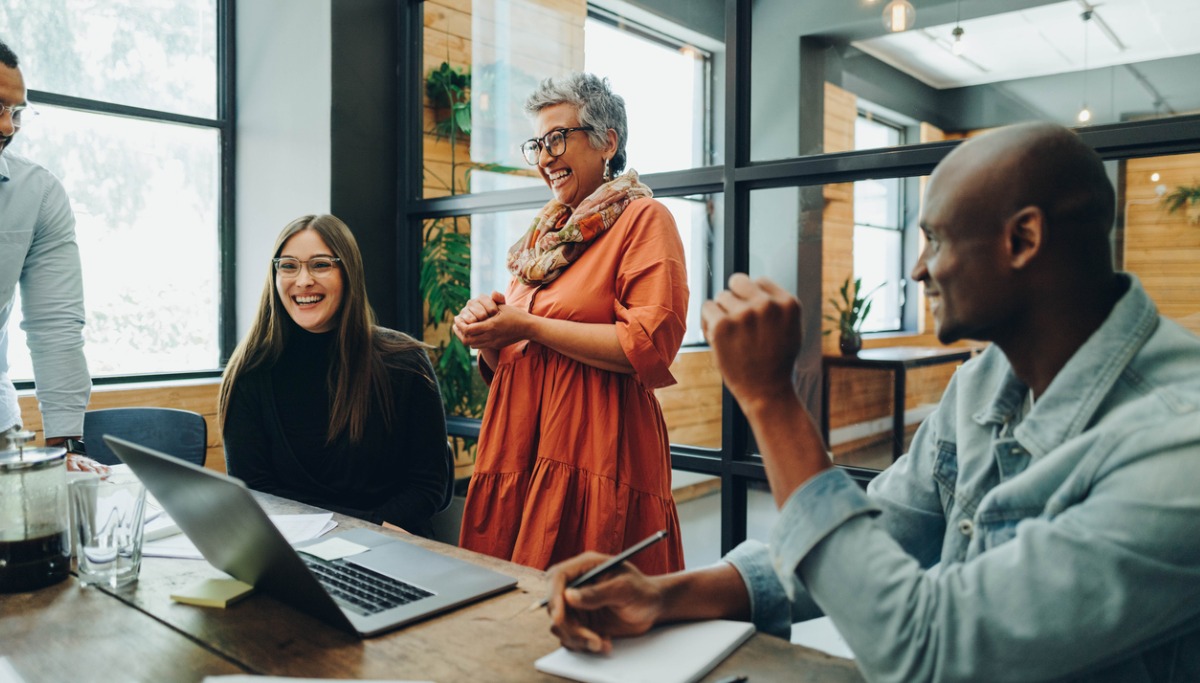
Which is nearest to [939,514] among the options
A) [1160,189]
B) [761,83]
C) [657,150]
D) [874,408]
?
[1160,189]

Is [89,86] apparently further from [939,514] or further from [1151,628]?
[1151,628]

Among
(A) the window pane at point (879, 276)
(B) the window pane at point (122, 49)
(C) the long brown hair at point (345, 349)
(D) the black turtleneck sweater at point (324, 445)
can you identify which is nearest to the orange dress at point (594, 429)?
(D) the black turtleneck sweater at point (324, 445)

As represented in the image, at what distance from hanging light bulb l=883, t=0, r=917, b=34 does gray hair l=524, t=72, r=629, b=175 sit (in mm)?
943

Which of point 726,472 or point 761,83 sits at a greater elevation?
point 761,83

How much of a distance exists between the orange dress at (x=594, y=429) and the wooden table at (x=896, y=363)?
0.78m

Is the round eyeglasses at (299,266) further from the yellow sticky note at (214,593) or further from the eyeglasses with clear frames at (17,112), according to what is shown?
the yellow sticky note at (214,593)

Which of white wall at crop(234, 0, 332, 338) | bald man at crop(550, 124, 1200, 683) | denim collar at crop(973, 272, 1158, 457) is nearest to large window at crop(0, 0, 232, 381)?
white wall at crop(234, 0, 332, 338)

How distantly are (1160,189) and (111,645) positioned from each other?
2.23 metres

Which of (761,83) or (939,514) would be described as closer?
(939,514)

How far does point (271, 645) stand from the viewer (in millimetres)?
966

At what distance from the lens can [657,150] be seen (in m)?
2.97

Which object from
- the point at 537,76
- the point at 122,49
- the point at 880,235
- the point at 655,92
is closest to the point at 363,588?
the point at 880,235

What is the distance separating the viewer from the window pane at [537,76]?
114 inches

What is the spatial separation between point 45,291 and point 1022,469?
91.0 inches
